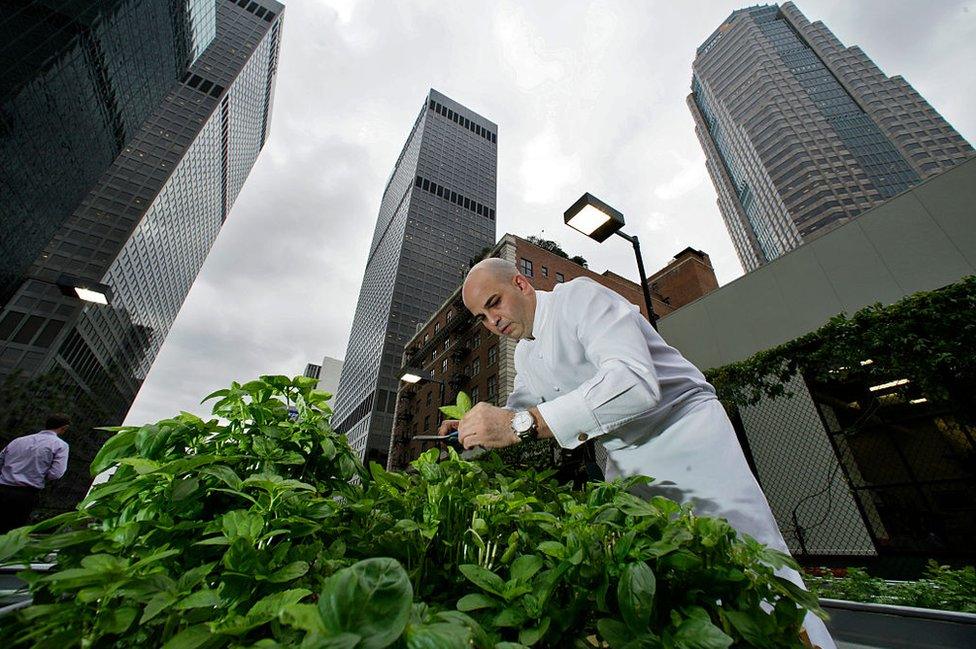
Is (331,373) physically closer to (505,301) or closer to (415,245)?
(415,245)

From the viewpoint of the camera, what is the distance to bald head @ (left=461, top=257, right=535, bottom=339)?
2.04m

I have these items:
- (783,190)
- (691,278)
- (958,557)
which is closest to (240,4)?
(691,278)

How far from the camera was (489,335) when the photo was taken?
104ft

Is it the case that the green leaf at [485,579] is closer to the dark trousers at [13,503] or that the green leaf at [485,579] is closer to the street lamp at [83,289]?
the dark trousers at [13,503]

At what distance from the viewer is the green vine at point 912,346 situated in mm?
4883

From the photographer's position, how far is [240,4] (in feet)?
259

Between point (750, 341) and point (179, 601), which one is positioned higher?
point (750, 341)

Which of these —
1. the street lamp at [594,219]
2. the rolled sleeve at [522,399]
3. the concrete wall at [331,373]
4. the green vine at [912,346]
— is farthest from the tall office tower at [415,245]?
the rolled sleeve at [522,399]

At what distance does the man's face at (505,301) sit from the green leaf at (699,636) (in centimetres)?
158

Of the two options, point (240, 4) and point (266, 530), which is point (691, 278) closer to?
point (266, 530)

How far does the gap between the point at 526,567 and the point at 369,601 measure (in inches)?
12.3

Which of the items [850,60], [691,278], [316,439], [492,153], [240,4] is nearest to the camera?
[316,439]

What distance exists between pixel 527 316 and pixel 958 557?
11.8 metres

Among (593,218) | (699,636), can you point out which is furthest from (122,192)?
(699,636)
